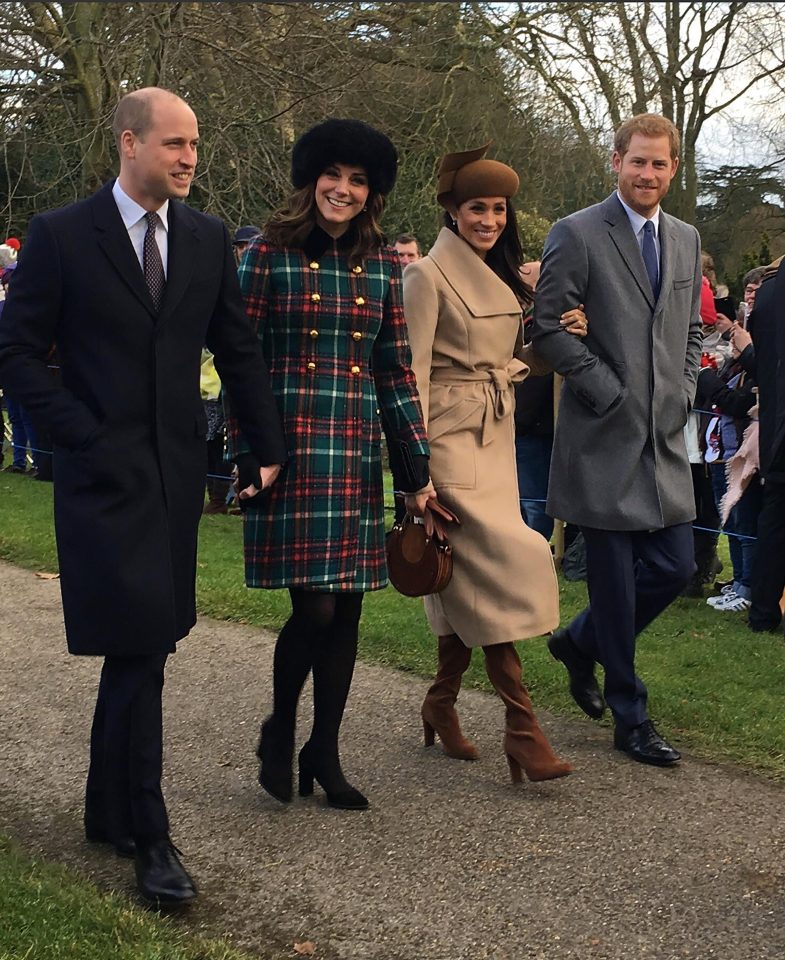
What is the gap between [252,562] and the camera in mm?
4496

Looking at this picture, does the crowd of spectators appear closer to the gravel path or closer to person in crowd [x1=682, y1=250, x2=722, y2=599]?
person in crowd [x1=682, y1=250, x2=722, y2=599]

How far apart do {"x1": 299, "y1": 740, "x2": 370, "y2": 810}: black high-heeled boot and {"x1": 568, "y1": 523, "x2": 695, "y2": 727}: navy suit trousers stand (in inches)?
42.9

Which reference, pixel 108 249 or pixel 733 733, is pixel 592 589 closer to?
pixel 733 733

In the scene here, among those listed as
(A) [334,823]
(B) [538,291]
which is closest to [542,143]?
(B) [538,291]

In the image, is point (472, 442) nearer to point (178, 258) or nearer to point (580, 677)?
point (580, 677)

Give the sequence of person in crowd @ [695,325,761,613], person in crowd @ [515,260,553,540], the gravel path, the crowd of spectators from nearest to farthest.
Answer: the gravel path, the crowd of spectators, person in crowd @ [695,325,761,613], person in crowd @ [515,260,553,540]

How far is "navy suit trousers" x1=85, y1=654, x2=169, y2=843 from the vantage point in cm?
390

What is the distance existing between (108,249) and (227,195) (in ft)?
43.6

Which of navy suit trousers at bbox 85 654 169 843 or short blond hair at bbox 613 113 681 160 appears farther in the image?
short blond hair at bbox 613 113 681 160

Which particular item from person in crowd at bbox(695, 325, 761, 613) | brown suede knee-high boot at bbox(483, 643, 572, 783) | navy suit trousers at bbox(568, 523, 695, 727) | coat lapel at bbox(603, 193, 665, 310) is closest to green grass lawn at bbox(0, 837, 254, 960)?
brown suede knee-high boot at bbox(483, 643, 572, 783)

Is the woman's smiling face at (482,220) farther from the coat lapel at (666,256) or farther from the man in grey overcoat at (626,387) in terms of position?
the coat lapel at (666,256)

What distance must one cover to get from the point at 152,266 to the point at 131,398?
0.38 meters

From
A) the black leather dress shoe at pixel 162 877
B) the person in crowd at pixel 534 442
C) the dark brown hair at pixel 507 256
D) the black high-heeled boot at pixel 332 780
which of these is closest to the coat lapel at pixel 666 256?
the dark brown hair at pixel 507 256

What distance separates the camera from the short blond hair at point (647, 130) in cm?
514
